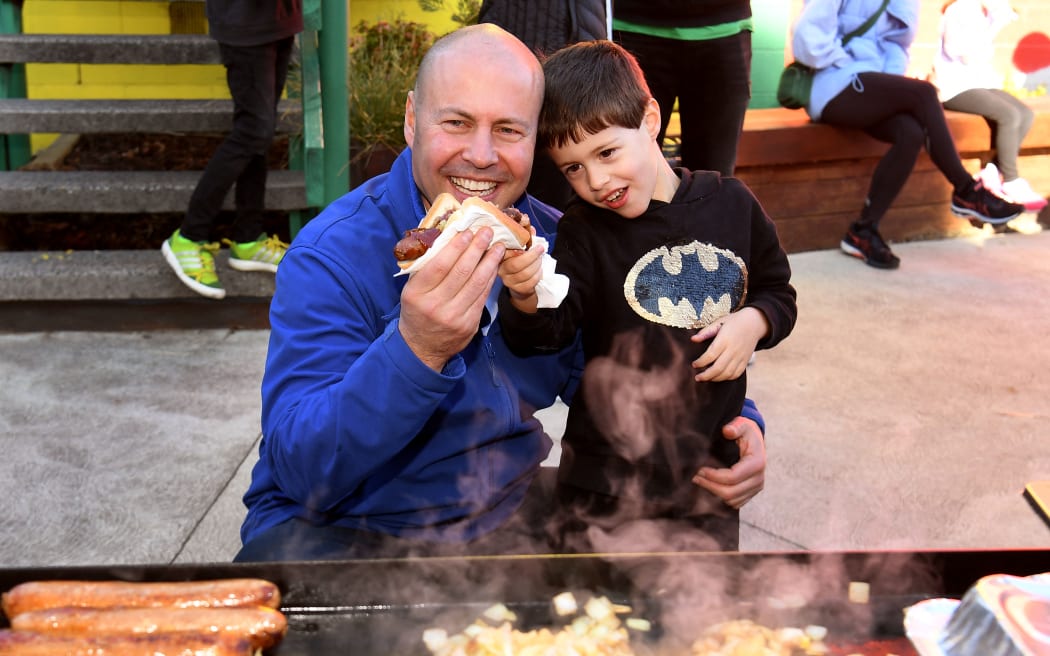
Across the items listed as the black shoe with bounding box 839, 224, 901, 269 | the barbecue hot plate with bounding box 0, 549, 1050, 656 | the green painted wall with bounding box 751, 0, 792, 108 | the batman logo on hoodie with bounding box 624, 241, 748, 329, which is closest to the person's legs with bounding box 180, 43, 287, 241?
the batman logo on hoodie with bounding box 624, 241, 748, 329

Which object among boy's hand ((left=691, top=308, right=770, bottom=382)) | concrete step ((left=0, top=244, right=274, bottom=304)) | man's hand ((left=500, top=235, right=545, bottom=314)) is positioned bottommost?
concrete step ((left=0, top=244, right=274, bottom=304))

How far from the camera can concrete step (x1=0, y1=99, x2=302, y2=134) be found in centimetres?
671

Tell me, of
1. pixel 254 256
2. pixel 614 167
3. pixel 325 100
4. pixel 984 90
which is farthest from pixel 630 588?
pixel 984 90

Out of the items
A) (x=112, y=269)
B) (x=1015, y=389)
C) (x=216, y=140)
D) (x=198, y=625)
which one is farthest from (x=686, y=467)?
(x=216, y=140)

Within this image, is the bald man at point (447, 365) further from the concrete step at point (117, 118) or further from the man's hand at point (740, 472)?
the concrete step at point (117, 118)

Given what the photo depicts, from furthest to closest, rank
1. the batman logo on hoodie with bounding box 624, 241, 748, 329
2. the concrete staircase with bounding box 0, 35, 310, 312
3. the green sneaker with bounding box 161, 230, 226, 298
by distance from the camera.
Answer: the concrete staircase with bounding box 0, 35, 310, 312, the green sneaker with bounding box 161, 230, 226, 298, the batman logo on hoodie with bounding box 624, 241, 748, 329

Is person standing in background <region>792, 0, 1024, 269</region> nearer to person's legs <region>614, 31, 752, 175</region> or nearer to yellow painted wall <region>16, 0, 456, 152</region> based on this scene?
person's legs <region>614, 31, 752, 175</region>

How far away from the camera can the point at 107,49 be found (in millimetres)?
7152

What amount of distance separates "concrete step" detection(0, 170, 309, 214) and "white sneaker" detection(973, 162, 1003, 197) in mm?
5340


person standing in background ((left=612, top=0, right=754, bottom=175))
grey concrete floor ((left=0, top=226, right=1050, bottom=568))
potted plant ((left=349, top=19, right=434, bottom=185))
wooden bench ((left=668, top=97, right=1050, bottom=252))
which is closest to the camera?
grey concrete floor ((left=0, top=226, right=1050, bottom=568))

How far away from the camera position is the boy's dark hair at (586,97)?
8.07ft

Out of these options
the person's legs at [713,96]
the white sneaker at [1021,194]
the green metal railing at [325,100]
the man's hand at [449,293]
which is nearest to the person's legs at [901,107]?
the white sneaker at [1021,194]

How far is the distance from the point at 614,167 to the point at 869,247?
5.55 meters

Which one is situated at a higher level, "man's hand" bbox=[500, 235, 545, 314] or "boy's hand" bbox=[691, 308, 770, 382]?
"man's hand" bbox=[500, 235, 545, 314]
